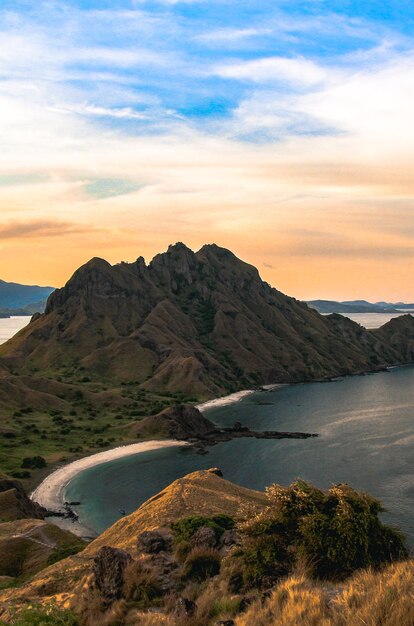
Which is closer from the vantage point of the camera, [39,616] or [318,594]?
[318,594]

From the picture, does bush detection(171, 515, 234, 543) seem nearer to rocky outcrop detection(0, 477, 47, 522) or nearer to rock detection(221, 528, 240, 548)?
rock detection(221, 528, 240, 548)

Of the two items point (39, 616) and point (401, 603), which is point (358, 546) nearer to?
point (401, 603)

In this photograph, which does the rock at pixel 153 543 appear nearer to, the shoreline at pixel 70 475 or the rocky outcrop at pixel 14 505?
the rocky outcrop at pixel 14 505

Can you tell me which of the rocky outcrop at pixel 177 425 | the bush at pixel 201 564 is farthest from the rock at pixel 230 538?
the rocky outcrop at pixel 177 425

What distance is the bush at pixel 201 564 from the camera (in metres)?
26.6

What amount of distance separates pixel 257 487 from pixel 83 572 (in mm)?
82285

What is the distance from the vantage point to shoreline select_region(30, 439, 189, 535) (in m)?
93.4

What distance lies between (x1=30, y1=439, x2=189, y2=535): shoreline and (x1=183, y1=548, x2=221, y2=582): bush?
6827cm

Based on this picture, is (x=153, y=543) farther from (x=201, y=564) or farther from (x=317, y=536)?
(x=317, y=536)

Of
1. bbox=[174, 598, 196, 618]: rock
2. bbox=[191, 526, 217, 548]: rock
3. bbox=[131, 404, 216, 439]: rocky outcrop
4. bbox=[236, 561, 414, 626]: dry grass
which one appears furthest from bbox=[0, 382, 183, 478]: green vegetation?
bbox=[236, 561, 414, 626]: dry grass

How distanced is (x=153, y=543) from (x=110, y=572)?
7.62 m

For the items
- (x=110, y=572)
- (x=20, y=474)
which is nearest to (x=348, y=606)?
(x=110, y=572)

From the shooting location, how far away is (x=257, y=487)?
109m

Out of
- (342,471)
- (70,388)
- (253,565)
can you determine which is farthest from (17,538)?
(70,388)
